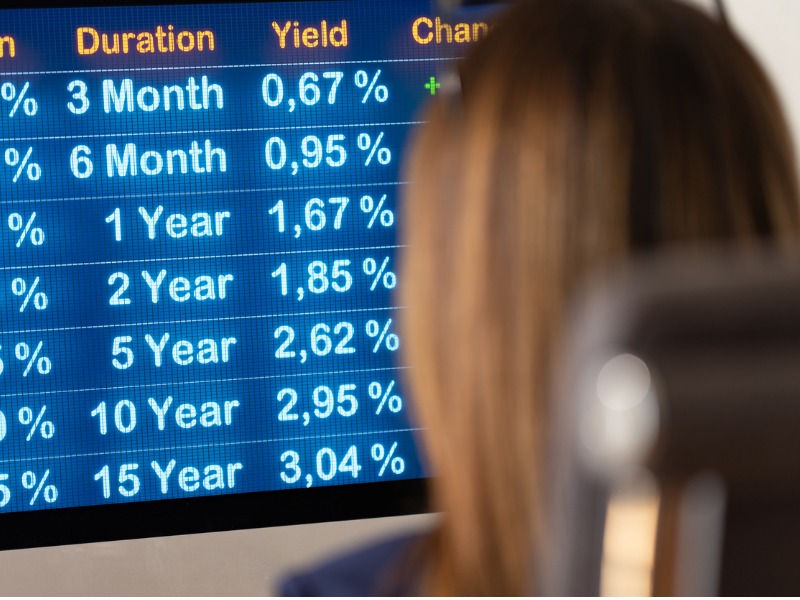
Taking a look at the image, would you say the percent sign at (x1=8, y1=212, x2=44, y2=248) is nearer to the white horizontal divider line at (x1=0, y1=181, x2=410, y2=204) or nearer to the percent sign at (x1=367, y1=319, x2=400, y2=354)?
the white horizontal divider line at (x1=0, y1=181, x2=410, y2=204)

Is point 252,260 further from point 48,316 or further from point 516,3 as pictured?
point 516,3

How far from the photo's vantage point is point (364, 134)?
46.8 inches

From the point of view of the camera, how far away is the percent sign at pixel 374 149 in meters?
1.19

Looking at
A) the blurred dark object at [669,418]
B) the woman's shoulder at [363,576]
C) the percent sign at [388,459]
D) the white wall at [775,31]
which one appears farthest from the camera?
the white wall at [775,31]

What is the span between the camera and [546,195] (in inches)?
19.0

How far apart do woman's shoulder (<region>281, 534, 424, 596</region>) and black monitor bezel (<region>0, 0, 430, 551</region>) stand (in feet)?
1.82

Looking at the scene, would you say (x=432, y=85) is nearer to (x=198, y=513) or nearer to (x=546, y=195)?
(x=198, y=513)

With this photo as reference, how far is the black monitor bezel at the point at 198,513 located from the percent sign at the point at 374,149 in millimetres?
195

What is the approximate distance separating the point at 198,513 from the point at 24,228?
0.39 meters

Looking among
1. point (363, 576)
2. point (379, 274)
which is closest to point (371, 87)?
point (379, 274)

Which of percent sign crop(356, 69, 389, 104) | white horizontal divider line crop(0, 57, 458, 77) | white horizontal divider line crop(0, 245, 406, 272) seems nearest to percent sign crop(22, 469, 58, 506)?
white horizontal divider line crop(0, 245, 406, 272)

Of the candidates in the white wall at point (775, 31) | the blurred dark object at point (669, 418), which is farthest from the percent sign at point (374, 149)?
the blurred dark object at point (669, 418)

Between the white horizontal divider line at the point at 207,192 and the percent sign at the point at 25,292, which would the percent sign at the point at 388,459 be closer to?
the white horizontal divider line at the point at 207,192

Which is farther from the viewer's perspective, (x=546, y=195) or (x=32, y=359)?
(x=32, y=359)
